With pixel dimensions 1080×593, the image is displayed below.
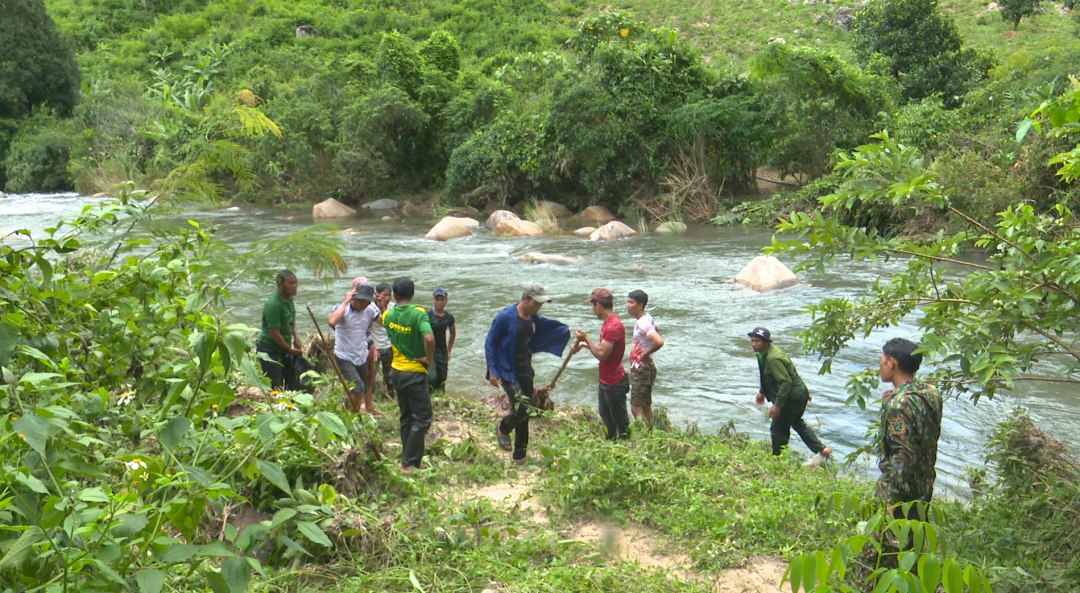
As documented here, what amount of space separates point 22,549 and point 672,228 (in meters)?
22.8

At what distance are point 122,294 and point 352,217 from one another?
1075 inches

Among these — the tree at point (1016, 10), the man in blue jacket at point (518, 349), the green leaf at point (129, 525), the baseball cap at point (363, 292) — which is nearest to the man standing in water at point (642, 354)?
the man in blue jacket at point (518, 349)

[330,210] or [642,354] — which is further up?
[330,210]

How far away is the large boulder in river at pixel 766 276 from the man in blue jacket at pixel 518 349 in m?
9.25

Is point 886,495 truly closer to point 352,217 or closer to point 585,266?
point 585,266

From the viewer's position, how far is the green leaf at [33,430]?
2.04 meters

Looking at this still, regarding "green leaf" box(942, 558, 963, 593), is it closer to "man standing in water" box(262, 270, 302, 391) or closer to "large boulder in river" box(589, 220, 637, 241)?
"man standing in water" box(262, 270, 302, 391)

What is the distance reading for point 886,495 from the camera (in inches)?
183

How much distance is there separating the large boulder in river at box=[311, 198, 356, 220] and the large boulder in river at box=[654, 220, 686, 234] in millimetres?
12296

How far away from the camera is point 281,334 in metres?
8.11

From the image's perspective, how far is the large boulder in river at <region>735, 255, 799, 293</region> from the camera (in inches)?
629

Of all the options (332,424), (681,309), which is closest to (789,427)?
(332,424)

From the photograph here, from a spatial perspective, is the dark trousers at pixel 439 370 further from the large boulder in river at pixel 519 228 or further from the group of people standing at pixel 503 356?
the large boulder in river at pixel 519 228

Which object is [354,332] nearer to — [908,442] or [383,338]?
[383,338]
